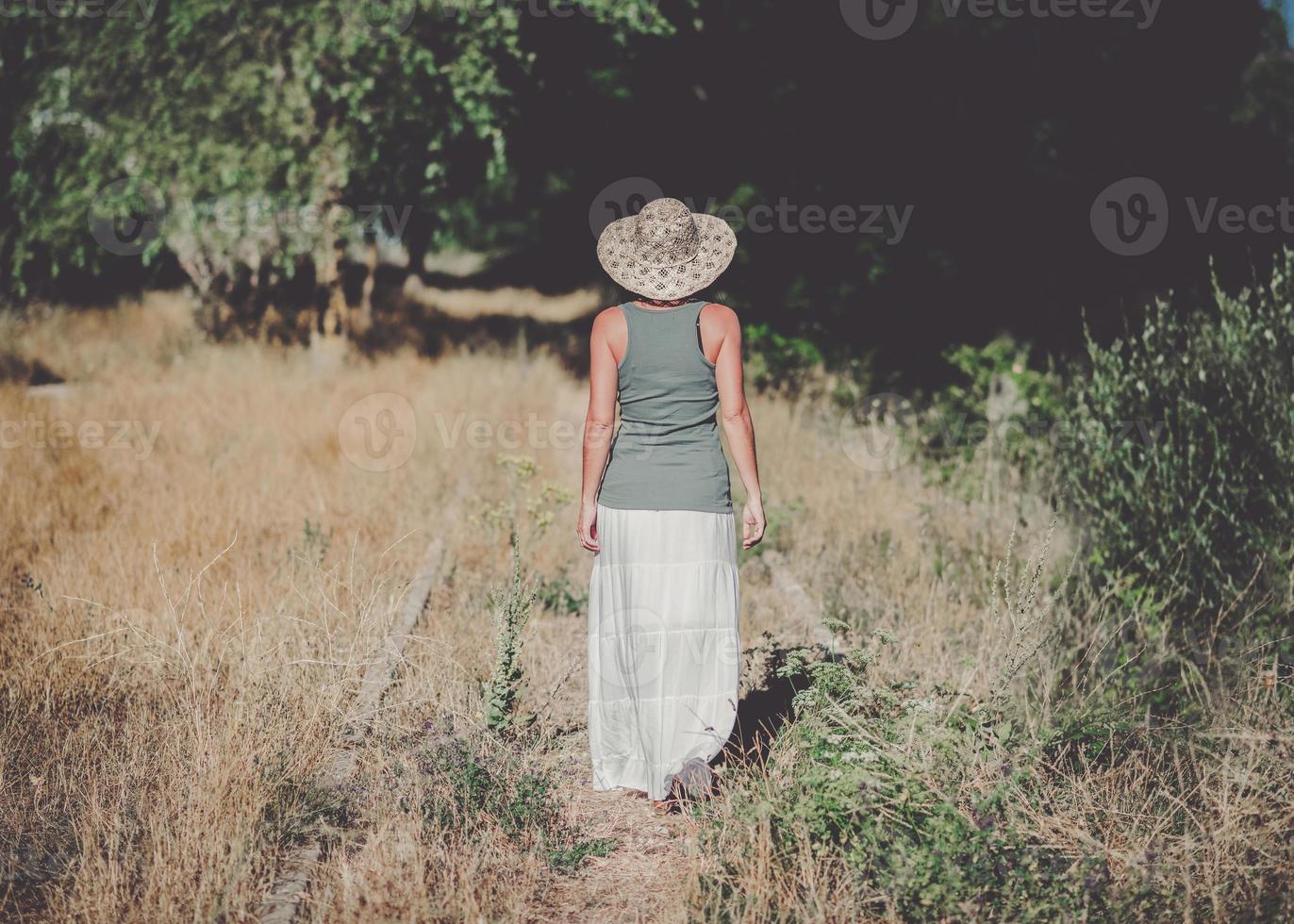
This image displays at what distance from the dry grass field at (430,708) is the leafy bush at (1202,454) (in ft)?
2.02

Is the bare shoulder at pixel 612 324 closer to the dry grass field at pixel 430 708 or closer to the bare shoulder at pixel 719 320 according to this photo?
the bare shoulder at pixel 719 320

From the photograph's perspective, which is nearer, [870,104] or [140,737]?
[140,737]

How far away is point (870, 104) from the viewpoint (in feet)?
39.5

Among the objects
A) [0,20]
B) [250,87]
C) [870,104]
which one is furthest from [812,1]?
[0,20]

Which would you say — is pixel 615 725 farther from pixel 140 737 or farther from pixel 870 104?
pixel 870 104

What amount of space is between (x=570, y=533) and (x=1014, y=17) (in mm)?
7428

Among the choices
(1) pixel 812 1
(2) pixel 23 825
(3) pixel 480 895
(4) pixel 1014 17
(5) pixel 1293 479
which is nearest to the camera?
(3) pixel 480 895

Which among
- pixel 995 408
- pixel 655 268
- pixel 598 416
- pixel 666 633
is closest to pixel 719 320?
pixel 655 268

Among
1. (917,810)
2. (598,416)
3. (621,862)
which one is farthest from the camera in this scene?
(598,416)

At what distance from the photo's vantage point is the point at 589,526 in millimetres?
4109

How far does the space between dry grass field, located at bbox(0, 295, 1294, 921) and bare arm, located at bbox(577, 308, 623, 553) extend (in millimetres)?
1110

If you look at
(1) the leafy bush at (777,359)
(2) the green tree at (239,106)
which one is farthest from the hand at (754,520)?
(2) the green tree at (239,106)

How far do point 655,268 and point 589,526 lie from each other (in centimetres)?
108

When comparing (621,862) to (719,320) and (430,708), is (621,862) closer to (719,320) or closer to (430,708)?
(430,708)
